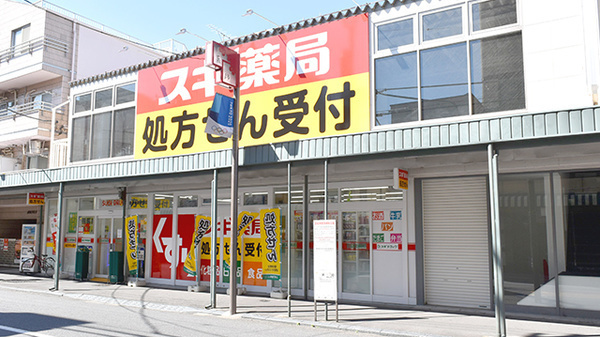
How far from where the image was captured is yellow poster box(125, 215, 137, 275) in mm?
15876

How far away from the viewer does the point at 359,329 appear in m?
8.66

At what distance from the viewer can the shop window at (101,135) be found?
16.6m

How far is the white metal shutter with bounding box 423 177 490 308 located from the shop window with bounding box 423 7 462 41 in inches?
127

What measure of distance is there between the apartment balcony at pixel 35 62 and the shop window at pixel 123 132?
7.82 metres

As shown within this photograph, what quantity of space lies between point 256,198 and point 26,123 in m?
13.9

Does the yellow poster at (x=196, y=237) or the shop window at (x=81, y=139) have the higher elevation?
the shop window at (x=81, y=139)

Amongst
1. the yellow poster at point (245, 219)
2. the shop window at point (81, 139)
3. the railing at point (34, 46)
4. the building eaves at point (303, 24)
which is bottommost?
the yellow poster at point (245, 219)

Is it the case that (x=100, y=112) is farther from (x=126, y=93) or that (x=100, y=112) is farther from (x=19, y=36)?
(x=19, y=36)

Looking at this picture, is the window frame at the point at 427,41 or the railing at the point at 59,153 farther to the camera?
the railing at the point at 59,153

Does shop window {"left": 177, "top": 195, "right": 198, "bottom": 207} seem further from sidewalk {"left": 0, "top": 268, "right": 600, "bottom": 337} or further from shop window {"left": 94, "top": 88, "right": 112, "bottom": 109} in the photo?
shop window {"left": 94, "top": 88, "right": 112, "bottom": 109}

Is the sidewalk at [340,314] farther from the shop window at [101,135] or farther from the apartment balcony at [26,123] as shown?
the apartment balcony at [26,123]

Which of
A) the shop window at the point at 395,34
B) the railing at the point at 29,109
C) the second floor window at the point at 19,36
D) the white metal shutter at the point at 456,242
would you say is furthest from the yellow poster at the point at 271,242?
the second floor window at the point at 19,36

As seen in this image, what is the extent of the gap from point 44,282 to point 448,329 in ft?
44.1

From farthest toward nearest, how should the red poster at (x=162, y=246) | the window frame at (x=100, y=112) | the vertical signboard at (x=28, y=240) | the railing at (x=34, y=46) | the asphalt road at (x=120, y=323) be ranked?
1. the railing at (x=34, y=46)
2. the vertical signboard at (x=28, y=240)
3. the window frame at (x=100, y=112)
4. the red poster at (x=162, y=246)
5. the asphalt road at (x=120, y=323)
